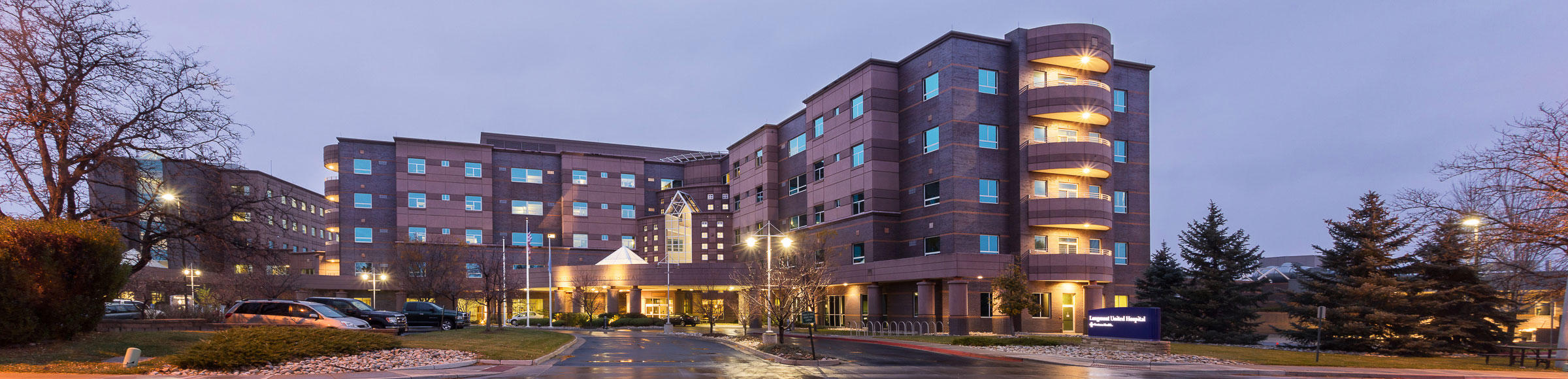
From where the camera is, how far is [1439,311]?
119ft

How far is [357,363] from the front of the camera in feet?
73.4

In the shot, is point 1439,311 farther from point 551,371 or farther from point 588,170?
point 588,170

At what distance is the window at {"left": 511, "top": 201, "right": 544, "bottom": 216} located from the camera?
94812 millimetres

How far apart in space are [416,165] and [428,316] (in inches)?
1900

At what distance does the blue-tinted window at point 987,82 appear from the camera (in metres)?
58.0

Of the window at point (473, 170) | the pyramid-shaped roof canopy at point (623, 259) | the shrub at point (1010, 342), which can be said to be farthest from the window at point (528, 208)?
the shrub at point (1010, 342)

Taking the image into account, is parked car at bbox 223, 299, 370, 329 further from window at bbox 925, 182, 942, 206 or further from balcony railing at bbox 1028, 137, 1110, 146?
balcony railing at bbox 1028, 137, 1110, 146

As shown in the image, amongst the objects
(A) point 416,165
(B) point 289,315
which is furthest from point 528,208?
(B) point 289,315

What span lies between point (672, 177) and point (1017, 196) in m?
53.4

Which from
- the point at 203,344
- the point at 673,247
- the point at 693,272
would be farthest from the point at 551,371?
the point at 673,247

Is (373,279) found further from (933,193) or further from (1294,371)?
(1294,371)

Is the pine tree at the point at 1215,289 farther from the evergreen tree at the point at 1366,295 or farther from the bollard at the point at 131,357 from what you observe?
the bollard at the point at 131,357

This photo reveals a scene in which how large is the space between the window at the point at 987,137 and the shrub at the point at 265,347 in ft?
135

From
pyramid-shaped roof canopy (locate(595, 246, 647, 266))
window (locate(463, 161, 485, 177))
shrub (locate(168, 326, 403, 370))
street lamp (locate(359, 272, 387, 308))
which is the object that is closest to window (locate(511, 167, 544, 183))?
window (locate(463, 161, 485, 177))
